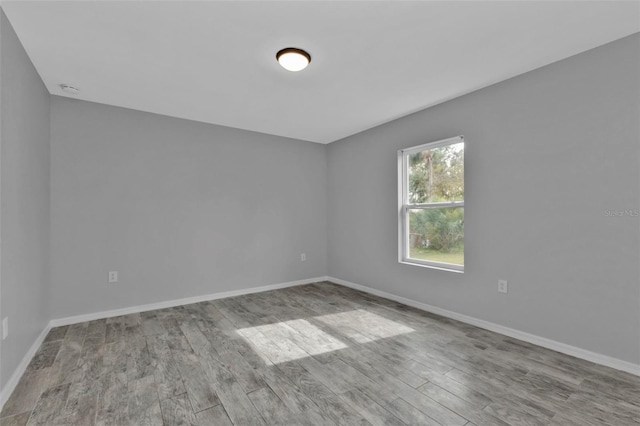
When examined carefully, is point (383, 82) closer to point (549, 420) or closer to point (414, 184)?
point (414, 184)

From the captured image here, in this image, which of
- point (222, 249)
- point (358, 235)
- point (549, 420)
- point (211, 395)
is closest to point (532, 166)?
point (549, 420)

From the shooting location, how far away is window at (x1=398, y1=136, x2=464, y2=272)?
10.9 feet

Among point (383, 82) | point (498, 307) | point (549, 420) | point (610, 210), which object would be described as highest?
point (383, 82)

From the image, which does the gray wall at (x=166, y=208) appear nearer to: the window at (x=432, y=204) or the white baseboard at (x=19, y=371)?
the white baseboard at (x=19, y=371)

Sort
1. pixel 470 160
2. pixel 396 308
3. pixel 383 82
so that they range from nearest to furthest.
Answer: pixel 383 82
pixel 470 160
pixel 396 308

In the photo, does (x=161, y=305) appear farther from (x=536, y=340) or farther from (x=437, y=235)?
(x=536, y=340)

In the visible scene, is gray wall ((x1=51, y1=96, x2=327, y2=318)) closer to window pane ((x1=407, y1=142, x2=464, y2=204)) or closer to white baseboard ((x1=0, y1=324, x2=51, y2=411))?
white baseboard ((x1=0, y1=324, x2=51, y2=411))

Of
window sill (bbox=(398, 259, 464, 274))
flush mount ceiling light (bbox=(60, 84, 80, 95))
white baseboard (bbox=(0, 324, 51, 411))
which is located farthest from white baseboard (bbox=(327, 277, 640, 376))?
flush mount ceiling light (bbox=(60, 84, 80, 95))

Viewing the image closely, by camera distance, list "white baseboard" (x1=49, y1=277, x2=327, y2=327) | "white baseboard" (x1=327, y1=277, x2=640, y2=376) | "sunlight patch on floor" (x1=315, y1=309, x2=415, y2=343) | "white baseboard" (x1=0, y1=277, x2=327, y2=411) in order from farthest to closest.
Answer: "white baseboard" (x1=49, y1=277, x2=327, y2=327)
"sunlight patch on floor" (x1=315, y1=309, x2=415, y2=343)
"white baseboard" (x1=327, y1=277, x2=640, y2=376)
"white baseboard" (x1=0, y1=277, x2=327, y2=411)

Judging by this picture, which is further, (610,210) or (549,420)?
(610,210)

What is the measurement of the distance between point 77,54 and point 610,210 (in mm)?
4313

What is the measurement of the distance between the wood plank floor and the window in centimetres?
81

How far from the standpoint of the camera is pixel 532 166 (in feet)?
8.67

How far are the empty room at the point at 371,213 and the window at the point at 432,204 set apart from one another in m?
0.03
